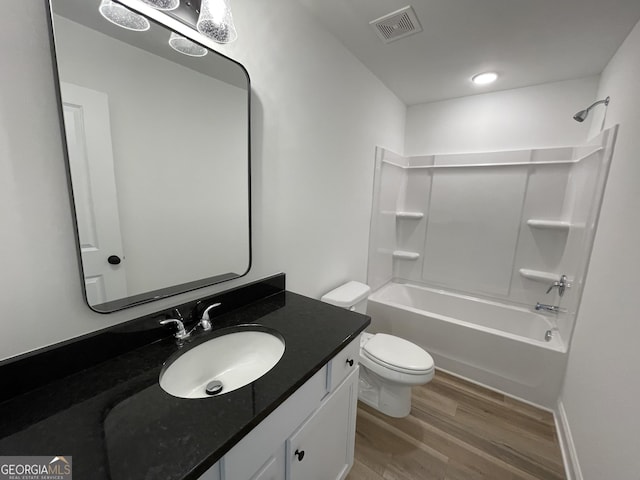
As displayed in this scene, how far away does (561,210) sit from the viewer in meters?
2.22

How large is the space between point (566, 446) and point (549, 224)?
1.59 metres

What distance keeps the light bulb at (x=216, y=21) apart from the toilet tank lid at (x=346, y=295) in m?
1.47

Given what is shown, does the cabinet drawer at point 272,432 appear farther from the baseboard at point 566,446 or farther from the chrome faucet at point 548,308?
the chrome faucet at point 548,308

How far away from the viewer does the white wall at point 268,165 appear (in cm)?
67

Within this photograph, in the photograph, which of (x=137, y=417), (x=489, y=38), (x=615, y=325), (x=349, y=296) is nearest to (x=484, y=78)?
(x=489, y=38)

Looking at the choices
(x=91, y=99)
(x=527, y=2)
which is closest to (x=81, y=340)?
(x=91, y=99)

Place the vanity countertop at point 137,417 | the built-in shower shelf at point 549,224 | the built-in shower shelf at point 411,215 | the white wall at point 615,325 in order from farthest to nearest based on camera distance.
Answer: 1. the built-in shower shelf at point 411,215
2. the built-in shower shelf at point 549,224
3. the white wall at point 615,325
4. the vanity countertop at point 137,417

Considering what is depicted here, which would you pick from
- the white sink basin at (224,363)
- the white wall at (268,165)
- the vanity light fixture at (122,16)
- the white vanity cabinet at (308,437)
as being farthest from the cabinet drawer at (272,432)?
the vanity light fixture at (122,16)

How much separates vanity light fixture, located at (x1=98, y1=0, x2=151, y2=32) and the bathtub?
7.61 ft

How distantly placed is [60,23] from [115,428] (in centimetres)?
106

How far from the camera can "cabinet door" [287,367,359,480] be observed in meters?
0.89

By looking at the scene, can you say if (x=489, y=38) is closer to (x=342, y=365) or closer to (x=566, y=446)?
(x=342, y=365)

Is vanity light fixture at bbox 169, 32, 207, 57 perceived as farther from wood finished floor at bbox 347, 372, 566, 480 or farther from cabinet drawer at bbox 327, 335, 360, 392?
wood finished floor at bbox 347, 372, 566, 480

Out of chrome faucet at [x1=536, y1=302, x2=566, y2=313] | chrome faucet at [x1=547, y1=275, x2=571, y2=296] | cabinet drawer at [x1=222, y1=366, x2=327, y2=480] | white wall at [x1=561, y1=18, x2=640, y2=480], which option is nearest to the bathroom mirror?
cabinet drawer at [x1=222, y1=366, x2=327, y2=480]
